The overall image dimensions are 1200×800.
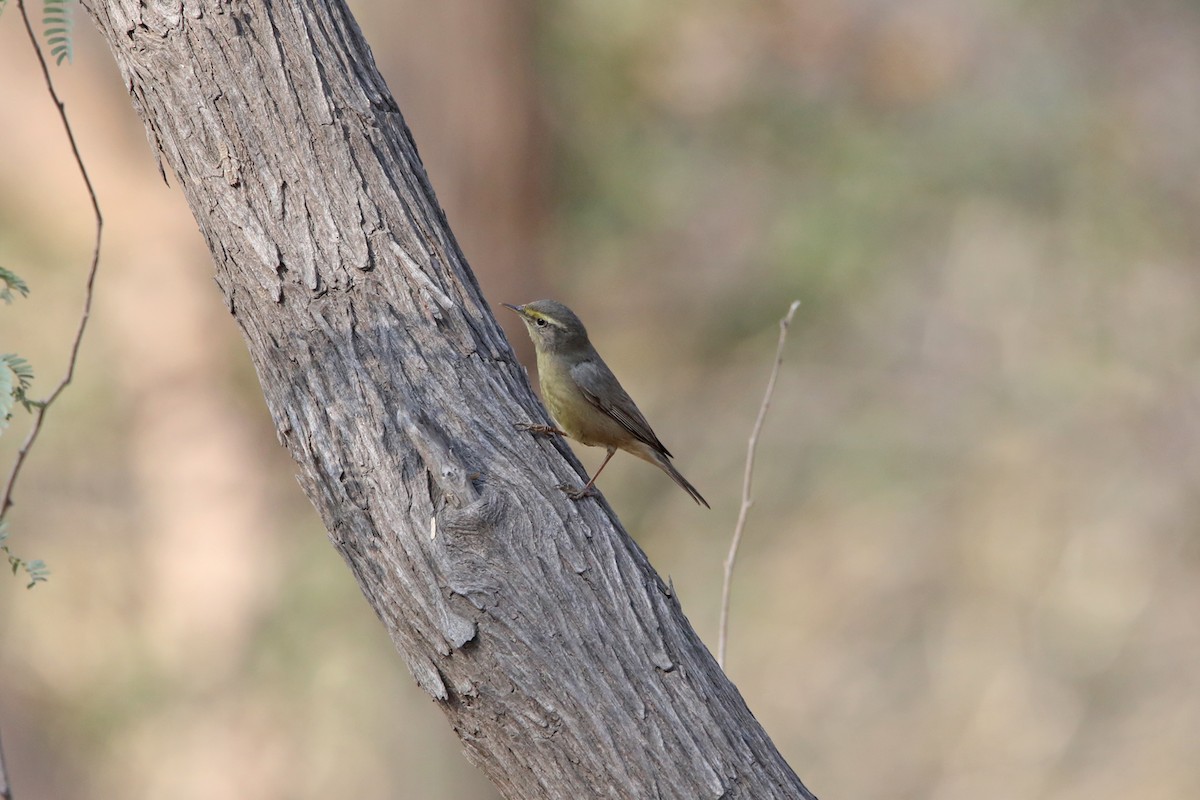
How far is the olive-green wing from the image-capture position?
467cm

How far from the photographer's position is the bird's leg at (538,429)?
3.09 meters

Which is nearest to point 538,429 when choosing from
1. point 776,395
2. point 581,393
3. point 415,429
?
point 415,429

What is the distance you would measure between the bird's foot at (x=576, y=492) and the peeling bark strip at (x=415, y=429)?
33 millimetres

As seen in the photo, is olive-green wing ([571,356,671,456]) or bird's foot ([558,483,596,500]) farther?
olive-green wing ([571,356,671,456])

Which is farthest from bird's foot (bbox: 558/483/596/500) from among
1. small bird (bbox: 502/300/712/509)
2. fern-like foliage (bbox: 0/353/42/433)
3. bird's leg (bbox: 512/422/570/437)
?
small bird (bbox: 502/300/712/509)

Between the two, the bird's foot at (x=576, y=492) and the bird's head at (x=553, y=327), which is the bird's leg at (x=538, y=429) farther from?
the bird's head at (x=553, y=327)

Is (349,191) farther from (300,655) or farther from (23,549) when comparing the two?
(23,549)

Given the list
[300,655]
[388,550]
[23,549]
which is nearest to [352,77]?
[388,550]

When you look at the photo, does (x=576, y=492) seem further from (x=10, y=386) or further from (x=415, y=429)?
(x=10, y=386)

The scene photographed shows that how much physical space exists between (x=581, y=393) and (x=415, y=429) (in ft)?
5.91

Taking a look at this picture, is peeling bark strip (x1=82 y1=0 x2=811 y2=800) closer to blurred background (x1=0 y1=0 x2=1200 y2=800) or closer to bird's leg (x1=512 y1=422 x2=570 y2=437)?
bird's leg (x1=512 y1=422 x2=570 y2=437)

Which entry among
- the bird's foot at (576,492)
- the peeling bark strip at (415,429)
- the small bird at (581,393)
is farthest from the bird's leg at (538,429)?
the small bird at (581,393)

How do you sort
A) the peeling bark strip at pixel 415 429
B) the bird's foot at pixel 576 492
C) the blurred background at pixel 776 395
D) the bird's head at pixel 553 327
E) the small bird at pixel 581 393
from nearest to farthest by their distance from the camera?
the peeling bark strip at pixel 415 429 → the bird's foot at pixel 576 492 → the small bird at pixel 581 393 → the bird's head at pixel 553 327 → the blurred background at pixel 776 395

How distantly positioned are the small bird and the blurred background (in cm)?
530
